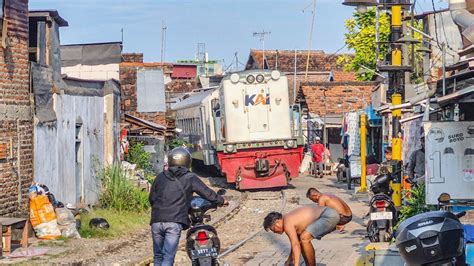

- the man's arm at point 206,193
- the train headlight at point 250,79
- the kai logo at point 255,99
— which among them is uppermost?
the train headlight at point 250,79

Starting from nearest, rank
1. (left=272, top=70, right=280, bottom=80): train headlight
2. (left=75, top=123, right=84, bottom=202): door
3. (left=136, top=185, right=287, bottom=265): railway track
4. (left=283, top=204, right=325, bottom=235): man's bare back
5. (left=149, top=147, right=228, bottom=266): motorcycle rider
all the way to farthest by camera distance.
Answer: (left=149, top=147, right=228, bottom=266): motorcycle rider < (left=283, top=204, right=325, bottom=235): man's bare back < (left=136, top=185, right=287, bottom=265): railway track < (left=75, top=123, right=84, bottom=202): door < (left=272, top=70, right=280, bottom=80): train headlight

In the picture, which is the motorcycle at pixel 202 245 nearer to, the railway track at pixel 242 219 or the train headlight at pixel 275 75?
the railway track at pixel 242 219

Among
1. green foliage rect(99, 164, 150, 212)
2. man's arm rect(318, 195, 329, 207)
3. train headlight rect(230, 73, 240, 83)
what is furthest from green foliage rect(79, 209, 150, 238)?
train headlight rect(230, 73, 240, 83)

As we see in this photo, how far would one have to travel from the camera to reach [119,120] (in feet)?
99.3

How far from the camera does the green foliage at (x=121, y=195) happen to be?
23.5 m

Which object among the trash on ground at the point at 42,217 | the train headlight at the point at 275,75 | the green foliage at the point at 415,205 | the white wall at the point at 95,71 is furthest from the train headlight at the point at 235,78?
the green foliage at the point at 415,205

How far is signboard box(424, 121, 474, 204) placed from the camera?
14.3 m

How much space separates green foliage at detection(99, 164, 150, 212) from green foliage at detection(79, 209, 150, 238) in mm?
233

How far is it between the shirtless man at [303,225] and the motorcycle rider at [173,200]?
140 cm

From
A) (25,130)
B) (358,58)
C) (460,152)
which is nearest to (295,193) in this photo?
(25,130)

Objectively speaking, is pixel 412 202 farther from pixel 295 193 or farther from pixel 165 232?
pixel 295 193

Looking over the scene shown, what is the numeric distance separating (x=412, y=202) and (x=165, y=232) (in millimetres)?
5788

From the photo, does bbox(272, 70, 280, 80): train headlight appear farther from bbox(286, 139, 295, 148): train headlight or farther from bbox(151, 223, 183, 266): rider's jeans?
bbox(151, 223, 183, 266): rider's jeans

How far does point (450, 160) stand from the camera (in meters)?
14.4
